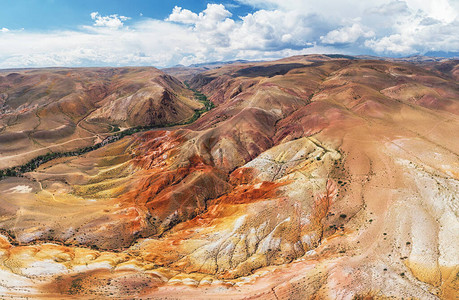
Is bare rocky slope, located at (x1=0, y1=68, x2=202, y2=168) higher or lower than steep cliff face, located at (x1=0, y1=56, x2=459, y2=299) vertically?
higher

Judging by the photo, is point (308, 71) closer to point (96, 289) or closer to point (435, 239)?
point (435, 239)

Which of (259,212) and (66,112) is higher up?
(66,112)

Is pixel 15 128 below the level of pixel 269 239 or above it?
above

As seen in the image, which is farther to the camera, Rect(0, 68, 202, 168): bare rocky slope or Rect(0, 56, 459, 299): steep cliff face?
Rect(0, 68, 202, 168): bare rocky slope

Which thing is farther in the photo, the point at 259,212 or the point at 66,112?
the point at 66,112

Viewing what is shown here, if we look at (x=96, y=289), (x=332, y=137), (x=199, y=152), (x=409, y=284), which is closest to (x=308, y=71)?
(x=332, y=137)

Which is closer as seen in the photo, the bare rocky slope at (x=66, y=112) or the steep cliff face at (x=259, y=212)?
the steep cliff face at (x=259, y=212)

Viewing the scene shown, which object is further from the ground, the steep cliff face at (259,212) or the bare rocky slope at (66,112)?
the bare rocky slope at (66,112)

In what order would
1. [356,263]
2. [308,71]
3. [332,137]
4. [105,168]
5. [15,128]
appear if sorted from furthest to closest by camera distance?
1. [308,71]
2. [15,128]
3. [105,168]
4. [332,137]
5. [356,263]
